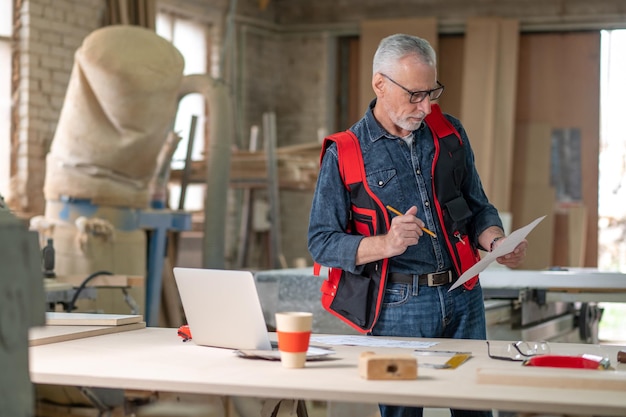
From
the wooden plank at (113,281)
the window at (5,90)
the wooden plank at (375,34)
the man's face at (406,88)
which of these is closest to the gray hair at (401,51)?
the man's face at (406,88)

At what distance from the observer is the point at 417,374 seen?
2158mm

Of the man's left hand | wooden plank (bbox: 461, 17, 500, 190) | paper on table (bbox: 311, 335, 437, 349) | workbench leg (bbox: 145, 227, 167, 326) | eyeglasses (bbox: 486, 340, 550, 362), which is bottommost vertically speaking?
workbench leg (bbox: 145, 227, 167, 326)

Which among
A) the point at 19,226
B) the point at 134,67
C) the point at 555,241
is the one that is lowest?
the point at 555,241

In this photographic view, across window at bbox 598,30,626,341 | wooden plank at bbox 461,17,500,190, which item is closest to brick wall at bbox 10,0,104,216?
wooden plank at bbox 461,17,500,190

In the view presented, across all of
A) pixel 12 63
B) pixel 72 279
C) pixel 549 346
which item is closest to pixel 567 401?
pixel 549 346

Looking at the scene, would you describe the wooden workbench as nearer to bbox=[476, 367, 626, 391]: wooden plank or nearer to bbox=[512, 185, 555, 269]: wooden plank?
bbox=[476, 367, 626, 391]: wooden plank

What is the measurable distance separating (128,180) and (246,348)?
3909 mm

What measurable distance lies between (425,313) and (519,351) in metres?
0.45

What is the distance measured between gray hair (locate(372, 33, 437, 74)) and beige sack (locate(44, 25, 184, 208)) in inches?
130

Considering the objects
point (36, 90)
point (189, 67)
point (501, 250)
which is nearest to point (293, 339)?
point (501, 250)

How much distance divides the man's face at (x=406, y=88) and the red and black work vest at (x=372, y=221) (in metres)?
0.14

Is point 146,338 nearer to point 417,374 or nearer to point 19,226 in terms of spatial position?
point 417,374

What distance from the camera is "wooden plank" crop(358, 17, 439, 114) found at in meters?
11.1

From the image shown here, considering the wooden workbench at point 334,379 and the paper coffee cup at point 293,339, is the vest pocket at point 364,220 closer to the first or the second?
the wooden workbench at point 334,379
